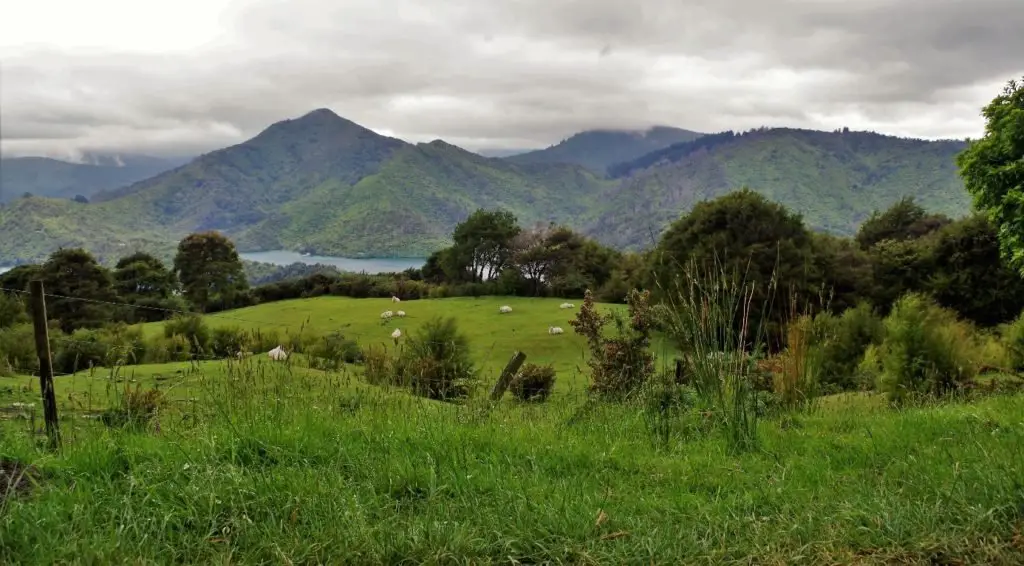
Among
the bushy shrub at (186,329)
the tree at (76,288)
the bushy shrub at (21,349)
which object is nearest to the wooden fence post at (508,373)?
the bushy shrub at (21,349)

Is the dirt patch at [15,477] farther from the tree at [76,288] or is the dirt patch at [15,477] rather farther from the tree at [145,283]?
the tree at [145,283]

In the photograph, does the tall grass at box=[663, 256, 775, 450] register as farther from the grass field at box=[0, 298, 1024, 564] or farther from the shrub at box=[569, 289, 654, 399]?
the shrub at box=[569, 289, 654, 399]

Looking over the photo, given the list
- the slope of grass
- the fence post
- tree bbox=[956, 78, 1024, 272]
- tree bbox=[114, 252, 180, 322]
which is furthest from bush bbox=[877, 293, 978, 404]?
tree bbox=[114, 252, 180, 322]

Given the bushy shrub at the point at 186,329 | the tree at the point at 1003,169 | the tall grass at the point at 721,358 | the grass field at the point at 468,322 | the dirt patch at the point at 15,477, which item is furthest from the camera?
the grass field at the point at 468,322

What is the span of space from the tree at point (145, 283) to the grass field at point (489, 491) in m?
47.4

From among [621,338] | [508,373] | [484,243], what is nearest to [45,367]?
[508,373]

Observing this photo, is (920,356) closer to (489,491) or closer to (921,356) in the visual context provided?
(921,356)

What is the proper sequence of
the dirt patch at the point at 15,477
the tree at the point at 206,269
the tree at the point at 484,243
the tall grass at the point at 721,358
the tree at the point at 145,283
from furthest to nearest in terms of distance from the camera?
the tree at the point at 484,243 → the tree at the point at 206,269 → the tree at the point at 145,283 → the tall grass at the point at 721,358 → the dirt patch at the point at 15,477

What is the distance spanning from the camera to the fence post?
431 cm

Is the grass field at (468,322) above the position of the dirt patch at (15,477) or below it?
below

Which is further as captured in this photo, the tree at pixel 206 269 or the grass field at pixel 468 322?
the tree at pixel 206 269

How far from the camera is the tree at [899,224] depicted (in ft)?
136

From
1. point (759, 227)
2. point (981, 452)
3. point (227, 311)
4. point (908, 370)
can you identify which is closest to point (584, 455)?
point (981, 452)

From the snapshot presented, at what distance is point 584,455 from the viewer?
424cm
